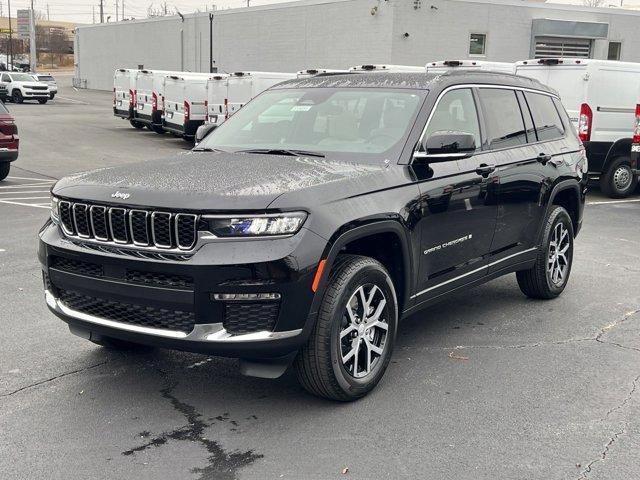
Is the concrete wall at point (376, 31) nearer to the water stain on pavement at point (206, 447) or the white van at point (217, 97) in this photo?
the white van at point (217, 97)

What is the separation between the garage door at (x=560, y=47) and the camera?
35.8 metres

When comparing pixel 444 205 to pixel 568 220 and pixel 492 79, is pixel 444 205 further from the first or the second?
pixel 568 220

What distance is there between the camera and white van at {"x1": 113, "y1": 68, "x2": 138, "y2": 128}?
27500 mm

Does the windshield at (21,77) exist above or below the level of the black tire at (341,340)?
above

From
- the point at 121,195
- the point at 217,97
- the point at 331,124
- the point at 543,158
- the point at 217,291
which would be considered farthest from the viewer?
the point at 217,97

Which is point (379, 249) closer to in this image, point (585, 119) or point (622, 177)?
point (585, 119)

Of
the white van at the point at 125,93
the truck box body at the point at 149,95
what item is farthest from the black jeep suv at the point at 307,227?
the white van at the point at 125,93

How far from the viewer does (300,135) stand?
208 inches

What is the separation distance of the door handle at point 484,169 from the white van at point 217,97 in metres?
16.2

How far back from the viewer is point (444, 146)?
492 centimetres

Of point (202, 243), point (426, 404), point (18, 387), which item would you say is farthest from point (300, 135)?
point (18, 387)

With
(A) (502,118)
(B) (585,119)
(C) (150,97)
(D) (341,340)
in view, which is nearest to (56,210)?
(D) (341,340)

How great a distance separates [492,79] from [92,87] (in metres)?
66.2

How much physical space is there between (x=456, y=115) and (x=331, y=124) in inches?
35.6
